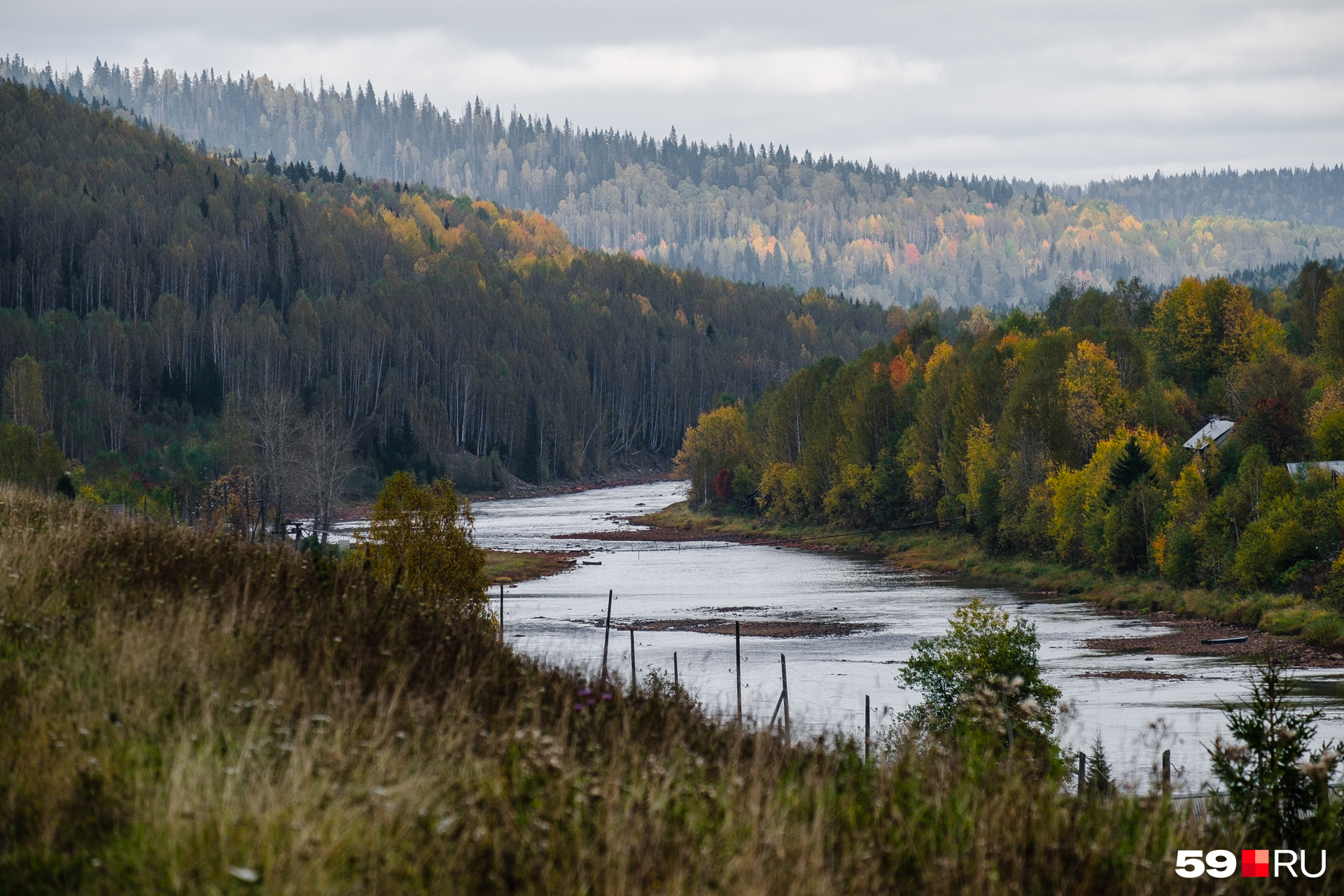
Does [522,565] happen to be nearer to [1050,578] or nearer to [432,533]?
[1050,578]

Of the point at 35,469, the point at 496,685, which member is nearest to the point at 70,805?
the point at 496,685

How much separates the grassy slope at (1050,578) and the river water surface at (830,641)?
120 inches

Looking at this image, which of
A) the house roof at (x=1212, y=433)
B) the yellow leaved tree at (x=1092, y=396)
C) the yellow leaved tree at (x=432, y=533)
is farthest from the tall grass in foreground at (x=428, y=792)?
the house roof at (x=1212, y=433)

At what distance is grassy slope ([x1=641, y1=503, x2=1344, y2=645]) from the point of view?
54.7 metres

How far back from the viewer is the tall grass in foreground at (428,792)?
6.06m

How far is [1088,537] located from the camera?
72.8m

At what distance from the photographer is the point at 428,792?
21.9 ft

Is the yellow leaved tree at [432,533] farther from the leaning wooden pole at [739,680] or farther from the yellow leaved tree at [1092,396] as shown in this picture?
the yellow leaved tree at [1092,396]

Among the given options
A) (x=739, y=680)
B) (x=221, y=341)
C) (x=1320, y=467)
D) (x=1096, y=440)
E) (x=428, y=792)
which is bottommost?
(x=739, y=680)

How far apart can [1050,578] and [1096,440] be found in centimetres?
1825

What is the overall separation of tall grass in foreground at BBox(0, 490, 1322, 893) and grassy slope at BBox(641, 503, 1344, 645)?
48722mm

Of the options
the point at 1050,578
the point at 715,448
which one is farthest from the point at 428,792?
the point at 715,448

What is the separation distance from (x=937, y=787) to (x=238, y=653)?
4.55 m

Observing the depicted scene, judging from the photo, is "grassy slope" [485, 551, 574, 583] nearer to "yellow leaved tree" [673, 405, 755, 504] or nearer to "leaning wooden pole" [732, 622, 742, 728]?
"leaning wooden pole" [732, 622, 742, 728]
